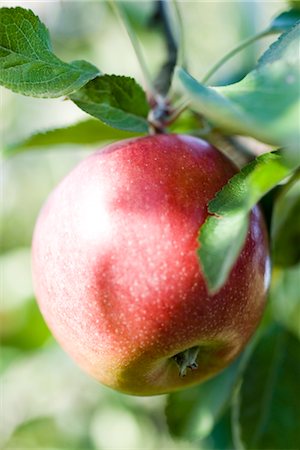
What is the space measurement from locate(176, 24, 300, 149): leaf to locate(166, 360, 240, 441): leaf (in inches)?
26.3

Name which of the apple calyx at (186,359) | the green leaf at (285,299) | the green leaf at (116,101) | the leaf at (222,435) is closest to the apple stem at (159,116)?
the green leaf at (116,101)

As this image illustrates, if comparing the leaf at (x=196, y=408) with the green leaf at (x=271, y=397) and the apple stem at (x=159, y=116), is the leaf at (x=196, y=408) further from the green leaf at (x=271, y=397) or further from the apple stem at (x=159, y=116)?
the apple stem at (x=159, y=116)

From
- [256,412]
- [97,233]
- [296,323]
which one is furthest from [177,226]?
[296,323]

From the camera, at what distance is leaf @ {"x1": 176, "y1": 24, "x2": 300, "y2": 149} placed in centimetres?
47

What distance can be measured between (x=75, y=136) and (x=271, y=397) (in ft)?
1.70

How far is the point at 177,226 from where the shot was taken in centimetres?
71

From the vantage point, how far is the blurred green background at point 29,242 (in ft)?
5.32

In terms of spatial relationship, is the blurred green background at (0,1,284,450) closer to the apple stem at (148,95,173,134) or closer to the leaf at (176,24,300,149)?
the apple stem at (148,95,173,134)

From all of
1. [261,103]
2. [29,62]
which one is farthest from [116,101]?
[261,103]

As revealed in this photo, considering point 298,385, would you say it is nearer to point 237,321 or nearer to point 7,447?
point 237,321

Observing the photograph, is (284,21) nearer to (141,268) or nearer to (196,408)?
(141,268)

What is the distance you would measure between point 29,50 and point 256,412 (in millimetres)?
651

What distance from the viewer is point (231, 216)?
0.62 metres

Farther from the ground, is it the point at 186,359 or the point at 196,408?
the point at 186,359
